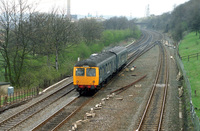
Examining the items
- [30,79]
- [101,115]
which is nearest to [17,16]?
[30,79]

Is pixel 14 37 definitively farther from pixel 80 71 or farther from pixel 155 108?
pixel 155 108

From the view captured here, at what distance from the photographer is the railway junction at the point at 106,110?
44.5 feet

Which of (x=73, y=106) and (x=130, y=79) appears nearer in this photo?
(x=73, y=106)

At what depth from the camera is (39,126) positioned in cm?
1341

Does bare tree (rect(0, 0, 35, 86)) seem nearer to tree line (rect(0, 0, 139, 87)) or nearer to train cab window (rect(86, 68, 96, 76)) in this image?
tree line (rect(0, 0, 139, 87))

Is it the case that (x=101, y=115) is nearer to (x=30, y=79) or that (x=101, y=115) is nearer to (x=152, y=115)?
(x=152, y=115)

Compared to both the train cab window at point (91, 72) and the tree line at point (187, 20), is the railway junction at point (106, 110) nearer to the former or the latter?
the train cab window at point (91, 72)

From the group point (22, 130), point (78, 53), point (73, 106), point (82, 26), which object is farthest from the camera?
point (82, 26)

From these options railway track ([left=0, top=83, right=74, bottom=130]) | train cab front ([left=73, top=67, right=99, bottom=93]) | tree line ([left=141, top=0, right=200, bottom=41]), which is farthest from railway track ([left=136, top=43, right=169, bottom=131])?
tree line ([left=141, top=0, right=200, bottom=41])

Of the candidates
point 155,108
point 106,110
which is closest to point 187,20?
point 155,108

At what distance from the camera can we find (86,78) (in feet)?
65.5

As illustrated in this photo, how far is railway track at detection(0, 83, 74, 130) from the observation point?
1418cm

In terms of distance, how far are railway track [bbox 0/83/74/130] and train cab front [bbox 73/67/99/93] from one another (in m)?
1.84

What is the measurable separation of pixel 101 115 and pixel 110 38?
→ 164 feet
